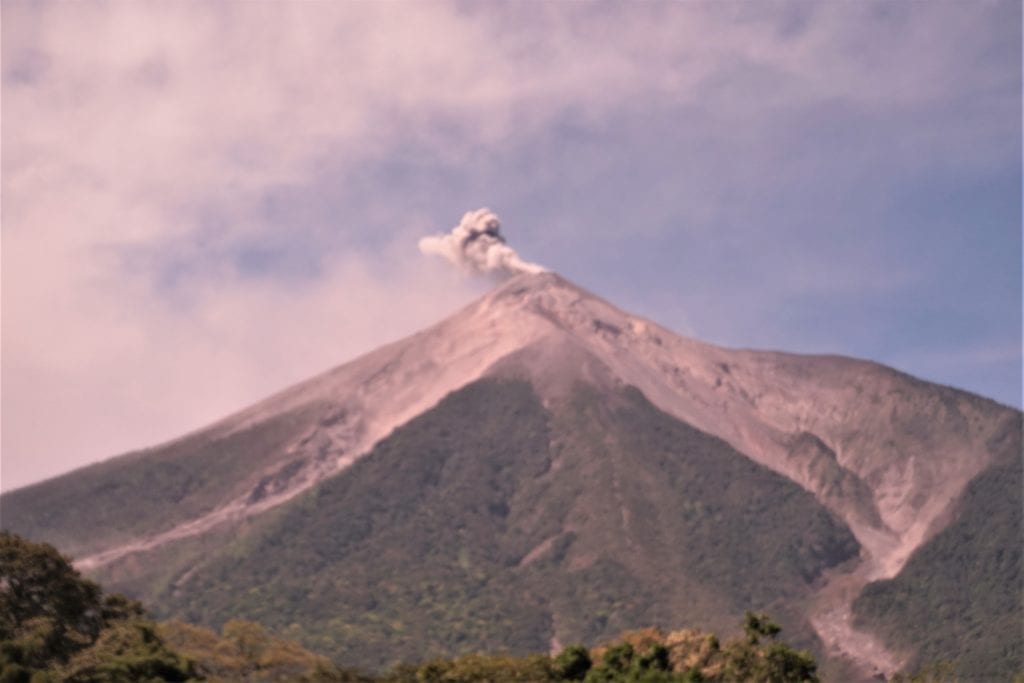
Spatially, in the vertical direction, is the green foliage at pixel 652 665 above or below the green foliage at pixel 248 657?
below

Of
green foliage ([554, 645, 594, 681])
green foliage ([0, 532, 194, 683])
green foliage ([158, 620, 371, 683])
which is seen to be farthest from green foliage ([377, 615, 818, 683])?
green foliage ([0, 532, 194, 683])

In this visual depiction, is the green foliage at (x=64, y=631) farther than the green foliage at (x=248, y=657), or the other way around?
the green foliage at (x=248, y=657)

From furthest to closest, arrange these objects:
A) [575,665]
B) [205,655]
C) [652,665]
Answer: [205,655]
[575,665]
[652,665]

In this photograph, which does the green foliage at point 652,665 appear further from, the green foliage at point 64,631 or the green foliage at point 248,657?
the green foliage at point 64,631

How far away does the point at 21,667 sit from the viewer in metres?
54.0

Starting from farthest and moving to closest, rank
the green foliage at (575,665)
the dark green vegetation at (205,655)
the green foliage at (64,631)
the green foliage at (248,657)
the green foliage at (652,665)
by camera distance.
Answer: the green foliage at (575,665)
the green foliage at (248,657)
the green foliage at (652,665)
the dark green vegetation at (205,655)
the green foliage at (64,631)

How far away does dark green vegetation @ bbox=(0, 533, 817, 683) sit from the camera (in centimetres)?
5591

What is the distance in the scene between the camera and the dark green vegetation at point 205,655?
55906 millimetres

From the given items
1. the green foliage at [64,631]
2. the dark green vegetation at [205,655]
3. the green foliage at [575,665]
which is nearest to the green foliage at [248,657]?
the dark green vegetation at [205,655]

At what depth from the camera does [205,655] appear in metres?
64.7

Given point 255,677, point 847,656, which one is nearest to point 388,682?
point 255,677

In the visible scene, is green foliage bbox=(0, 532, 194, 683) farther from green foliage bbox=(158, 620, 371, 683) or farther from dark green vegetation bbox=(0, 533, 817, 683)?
green foliage bbox=(158, 620, 371, 683)

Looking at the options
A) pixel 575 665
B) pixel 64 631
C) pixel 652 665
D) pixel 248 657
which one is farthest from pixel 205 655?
pixel 652 665

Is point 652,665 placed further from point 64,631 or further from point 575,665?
point 64,631
